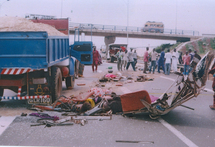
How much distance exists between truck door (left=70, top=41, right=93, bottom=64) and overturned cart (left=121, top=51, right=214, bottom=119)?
5195mm

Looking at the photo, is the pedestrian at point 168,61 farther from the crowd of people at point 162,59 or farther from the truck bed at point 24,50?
the truck bed at point 24,50

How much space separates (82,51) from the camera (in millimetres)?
11477

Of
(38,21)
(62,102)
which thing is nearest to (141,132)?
(62,102)

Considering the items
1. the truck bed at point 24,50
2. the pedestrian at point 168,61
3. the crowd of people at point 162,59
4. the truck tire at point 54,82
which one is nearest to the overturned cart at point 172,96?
the truck tire at point 54,82

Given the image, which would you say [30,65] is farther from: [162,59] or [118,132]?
[162,59]

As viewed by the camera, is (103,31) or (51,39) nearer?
(51,39)

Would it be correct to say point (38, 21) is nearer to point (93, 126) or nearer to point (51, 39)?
point (51, 39)

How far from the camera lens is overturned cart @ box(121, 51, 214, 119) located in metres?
6.40

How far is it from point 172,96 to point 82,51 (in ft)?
18.4

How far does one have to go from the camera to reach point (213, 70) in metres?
7.67

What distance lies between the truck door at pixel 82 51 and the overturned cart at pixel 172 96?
5.19m

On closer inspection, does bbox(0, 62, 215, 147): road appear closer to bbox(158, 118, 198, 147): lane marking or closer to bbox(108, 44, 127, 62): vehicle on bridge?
bbox(158, 118, 198, 147): lane marking

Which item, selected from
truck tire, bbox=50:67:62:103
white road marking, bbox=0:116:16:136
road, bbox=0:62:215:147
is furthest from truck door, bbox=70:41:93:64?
white road marking, bbox=0:116:16:136

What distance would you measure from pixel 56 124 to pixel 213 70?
4614mm
